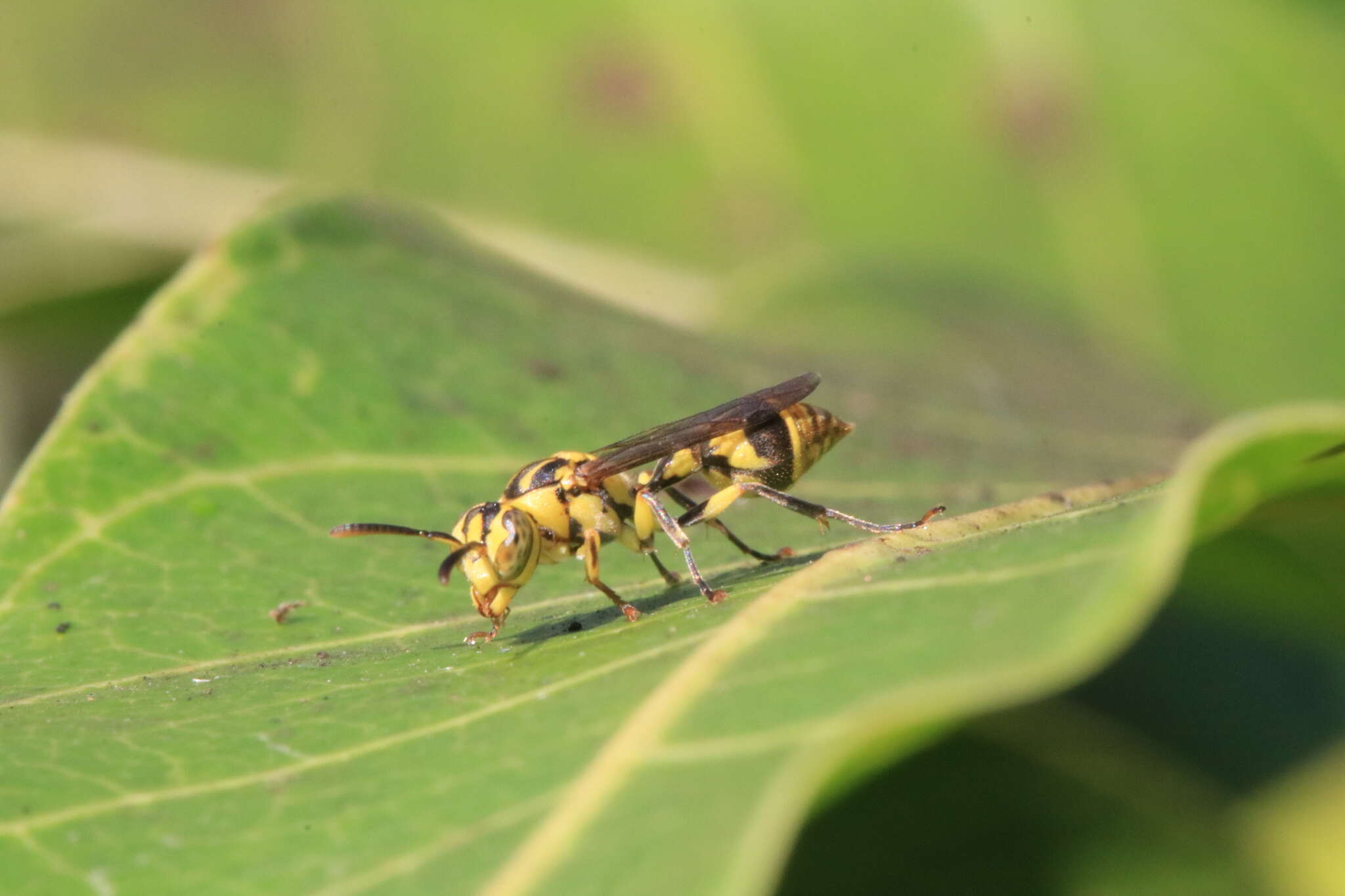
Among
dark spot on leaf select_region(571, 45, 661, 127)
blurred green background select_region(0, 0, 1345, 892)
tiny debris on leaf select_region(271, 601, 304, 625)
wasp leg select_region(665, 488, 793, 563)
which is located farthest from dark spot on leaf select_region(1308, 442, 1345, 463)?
dark spot on leaf select_region(571, 45, 661, 127)

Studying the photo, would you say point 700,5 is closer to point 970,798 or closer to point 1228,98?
point 1228,98

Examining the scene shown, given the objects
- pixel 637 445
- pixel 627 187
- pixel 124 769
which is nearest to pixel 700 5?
pixel 627 187

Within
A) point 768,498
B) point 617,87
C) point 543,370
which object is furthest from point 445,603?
point 617,87

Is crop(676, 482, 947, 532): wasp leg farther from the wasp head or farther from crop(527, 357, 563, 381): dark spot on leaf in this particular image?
crop(527, 357, 563, 381): dark spot on leaf

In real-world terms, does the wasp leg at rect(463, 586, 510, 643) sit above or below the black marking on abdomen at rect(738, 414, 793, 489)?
below

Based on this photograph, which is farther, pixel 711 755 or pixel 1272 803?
pixel 1272 803

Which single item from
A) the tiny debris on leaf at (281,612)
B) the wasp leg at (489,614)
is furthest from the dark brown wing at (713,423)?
the tiny debris on leaf at (281,612)

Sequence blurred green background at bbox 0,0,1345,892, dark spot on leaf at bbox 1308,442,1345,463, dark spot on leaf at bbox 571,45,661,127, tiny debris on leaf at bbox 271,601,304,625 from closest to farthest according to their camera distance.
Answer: dark spot on leaf at bbox 1308,442,1345,463 < tiny debris on leaf at bbox 271,601,304,625 < blurred green background at bbox 0,0,1345,892 < dark spot on leaf at bbox 571,45,661,127

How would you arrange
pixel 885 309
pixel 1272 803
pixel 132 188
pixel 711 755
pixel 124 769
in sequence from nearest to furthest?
pixel 711 755 → pixel 124 769 → pixel 1272 803 → pixel 885 309 → pixel 132 188

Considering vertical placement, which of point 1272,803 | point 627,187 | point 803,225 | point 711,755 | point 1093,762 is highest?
point 627,187
